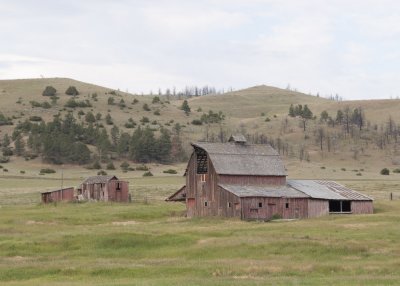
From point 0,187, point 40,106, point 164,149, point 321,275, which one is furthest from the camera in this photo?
point 40,106

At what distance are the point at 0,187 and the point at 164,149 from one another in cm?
4438

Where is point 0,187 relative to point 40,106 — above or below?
below

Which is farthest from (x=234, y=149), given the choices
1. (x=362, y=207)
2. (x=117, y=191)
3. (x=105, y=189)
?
(x=105, y=189)

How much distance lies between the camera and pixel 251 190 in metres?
70.0

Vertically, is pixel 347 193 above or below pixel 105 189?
above

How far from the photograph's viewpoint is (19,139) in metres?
142

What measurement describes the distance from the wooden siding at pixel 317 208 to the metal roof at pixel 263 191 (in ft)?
3.47

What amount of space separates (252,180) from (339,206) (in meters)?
8.51

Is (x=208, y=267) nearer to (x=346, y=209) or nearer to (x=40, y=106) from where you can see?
(x=346, y=209)

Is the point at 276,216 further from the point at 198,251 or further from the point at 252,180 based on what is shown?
the point at 198,251

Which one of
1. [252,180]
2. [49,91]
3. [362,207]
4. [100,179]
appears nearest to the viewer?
[362,207]

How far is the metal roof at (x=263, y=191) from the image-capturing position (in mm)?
68094

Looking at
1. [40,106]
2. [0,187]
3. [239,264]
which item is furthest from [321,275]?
[40,106]

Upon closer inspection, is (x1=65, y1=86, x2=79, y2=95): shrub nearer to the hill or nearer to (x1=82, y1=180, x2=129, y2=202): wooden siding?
the hill
